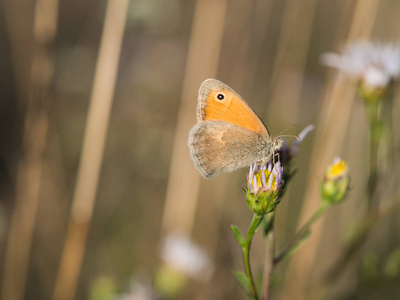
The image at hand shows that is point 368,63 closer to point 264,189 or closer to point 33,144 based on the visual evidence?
point 264,189

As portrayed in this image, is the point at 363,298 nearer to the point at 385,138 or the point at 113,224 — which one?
the point at 385,138

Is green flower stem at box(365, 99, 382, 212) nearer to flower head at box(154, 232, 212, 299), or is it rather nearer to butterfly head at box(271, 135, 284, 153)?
butterfly head at box(271, 135, 284, 153)

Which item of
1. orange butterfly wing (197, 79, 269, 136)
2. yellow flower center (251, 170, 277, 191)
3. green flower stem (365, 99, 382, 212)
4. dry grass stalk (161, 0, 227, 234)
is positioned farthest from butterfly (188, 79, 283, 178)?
dry grass stalk (161, 0, 227, 234)

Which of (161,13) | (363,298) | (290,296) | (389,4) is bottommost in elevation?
(363,298)

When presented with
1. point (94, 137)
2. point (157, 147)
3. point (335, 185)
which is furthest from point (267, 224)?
point (157, 147)

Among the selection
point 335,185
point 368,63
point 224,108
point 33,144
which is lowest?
point 33,144

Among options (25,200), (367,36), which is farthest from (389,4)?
(25,200)
